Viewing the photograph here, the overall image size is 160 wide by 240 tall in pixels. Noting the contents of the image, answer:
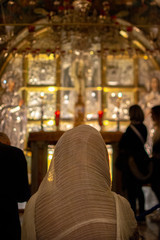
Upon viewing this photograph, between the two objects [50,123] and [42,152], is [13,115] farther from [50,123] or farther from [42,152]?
[42,152]

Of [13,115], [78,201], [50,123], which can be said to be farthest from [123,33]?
[78,201]

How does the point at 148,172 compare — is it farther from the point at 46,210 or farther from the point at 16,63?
the point at 16,63

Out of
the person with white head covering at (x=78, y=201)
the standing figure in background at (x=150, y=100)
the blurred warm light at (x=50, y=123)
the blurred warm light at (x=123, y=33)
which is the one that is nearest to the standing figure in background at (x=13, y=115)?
the blurred warm light at (x=50, y=123)

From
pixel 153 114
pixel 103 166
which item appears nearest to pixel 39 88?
pixel 153 114

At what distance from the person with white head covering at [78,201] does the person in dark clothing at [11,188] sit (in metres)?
0.60

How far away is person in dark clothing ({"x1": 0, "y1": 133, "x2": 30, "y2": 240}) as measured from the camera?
2875 millimetres

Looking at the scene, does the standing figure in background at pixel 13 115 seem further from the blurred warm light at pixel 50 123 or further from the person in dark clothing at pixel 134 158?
the person in dark clothing at pixel 134 158

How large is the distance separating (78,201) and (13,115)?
7.37 meters

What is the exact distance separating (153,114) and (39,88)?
5.62 m

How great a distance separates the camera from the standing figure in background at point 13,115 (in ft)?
30.1

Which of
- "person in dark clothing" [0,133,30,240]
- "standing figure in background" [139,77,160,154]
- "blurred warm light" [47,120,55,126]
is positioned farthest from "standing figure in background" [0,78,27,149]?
"person in dark clothing" [0,133,30,240]

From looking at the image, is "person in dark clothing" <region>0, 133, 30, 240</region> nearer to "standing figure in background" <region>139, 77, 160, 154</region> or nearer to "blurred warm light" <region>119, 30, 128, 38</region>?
"standing figure in background" <region>139, 77, 160, 154</region>

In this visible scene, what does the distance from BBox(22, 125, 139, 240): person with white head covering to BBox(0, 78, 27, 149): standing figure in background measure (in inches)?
273

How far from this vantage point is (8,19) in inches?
384
